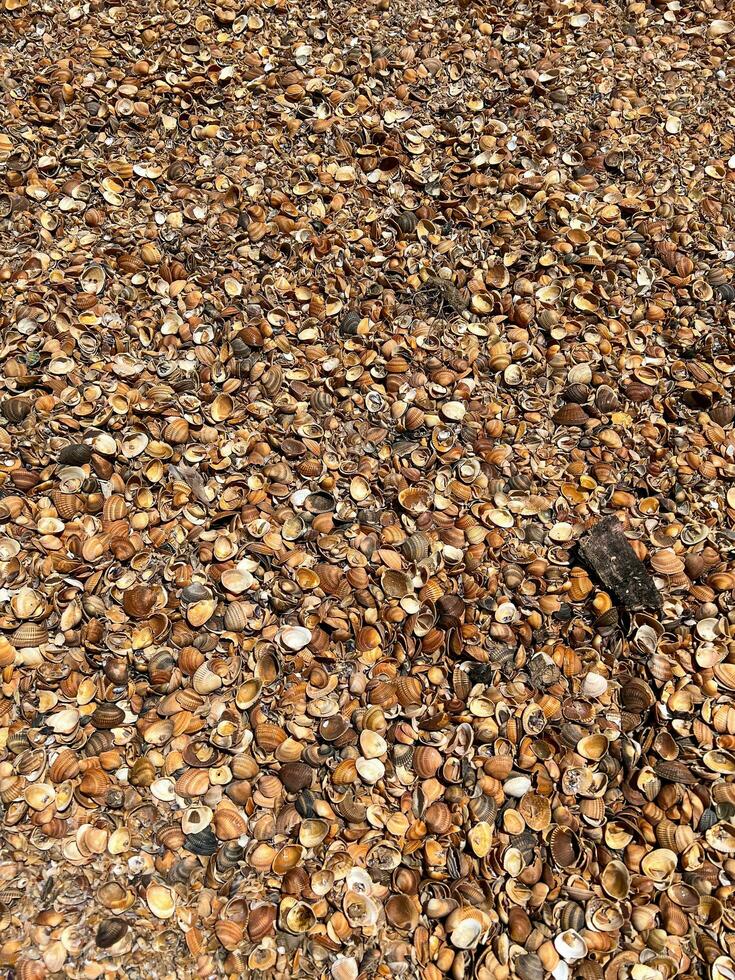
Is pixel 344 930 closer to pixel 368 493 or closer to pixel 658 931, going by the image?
pixel 658 931

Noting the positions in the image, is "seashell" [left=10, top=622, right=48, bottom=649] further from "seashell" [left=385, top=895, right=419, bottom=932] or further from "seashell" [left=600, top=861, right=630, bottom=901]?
"seashell" [left=600, top=861, right=630, bottom=901]

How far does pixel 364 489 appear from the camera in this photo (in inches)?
84.4

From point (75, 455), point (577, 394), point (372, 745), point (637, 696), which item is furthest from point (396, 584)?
point (75, 455)

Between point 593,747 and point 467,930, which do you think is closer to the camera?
point 467,930

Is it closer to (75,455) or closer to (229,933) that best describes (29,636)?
(75,455)

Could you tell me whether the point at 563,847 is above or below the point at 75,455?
below

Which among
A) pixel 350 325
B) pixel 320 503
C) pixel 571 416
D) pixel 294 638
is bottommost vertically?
pixel 294 638

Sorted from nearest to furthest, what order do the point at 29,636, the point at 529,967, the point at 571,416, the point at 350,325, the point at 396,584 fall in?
the point at 529,967 < the point at 29,636 < the point at 396,584 < the point at 571,416 < the point at 350,325

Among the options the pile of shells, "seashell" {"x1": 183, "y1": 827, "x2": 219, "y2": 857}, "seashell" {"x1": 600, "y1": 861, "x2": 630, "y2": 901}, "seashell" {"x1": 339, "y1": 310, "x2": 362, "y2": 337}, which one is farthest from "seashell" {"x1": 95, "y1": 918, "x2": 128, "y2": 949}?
"seashell" {"x1": 339, "y1": 310, "x2": 362, "y2": 337}

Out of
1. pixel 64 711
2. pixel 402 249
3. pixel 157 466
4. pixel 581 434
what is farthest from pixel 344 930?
pixel 402 249

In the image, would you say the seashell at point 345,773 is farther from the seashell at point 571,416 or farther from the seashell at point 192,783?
the seashell at point 571,416

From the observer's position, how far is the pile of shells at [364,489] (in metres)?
1.61

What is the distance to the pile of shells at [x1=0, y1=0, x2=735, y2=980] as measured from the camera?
161 centimetres

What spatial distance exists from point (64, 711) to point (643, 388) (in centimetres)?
199
